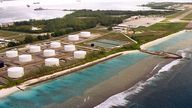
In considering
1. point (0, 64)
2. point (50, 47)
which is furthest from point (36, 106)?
point (50, 47)

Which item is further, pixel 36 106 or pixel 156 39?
pixel 156 39

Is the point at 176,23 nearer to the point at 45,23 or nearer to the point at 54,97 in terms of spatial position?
the point at 45,23

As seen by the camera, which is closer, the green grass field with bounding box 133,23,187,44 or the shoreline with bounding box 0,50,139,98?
the shoreline with bounding box 0,50,139,98

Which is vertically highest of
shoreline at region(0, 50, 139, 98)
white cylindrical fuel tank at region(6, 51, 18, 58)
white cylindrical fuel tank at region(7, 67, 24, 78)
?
white cylindrical fuel tank at region(6, 51, 18, 58)

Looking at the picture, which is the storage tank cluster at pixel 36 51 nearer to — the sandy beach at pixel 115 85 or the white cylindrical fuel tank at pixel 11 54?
the white cylindrical fuel tank at pixel 11 54

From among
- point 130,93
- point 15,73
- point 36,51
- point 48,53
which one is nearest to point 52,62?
point 48,53

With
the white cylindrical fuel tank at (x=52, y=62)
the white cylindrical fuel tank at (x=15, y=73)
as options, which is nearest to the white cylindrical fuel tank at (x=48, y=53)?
the white cylindrical fuel tank at (x=52, y=62)

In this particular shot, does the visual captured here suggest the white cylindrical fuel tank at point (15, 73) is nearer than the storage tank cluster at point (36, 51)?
Yes

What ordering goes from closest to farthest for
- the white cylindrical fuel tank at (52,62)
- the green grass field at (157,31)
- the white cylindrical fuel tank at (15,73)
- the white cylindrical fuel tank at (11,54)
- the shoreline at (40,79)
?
the shoreline at (40,79) < the white cylindrical fuel tank at (15,73) < the white cylindrical fuel tank at (52,62) < the white cylindrical fuel tank at (11,54) < the green grass field at (157,31)

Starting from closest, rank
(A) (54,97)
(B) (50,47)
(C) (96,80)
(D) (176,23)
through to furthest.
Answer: (A) (54,97) < (C) (96,80) < (B) (50,47) < (D) (176,23)

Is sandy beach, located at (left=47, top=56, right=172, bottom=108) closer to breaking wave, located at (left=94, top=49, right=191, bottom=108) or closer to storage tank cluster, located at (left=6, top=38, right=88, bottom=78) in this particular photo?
breaking wave, located at (left=94, top=49, right=191, bottom=108)

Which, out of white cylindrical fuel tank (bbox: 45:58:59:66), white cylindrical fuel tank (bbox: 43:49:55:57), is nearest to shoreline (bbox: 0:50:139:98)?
white cylindrical fuel tank (bbox: 45:58:59:66)
